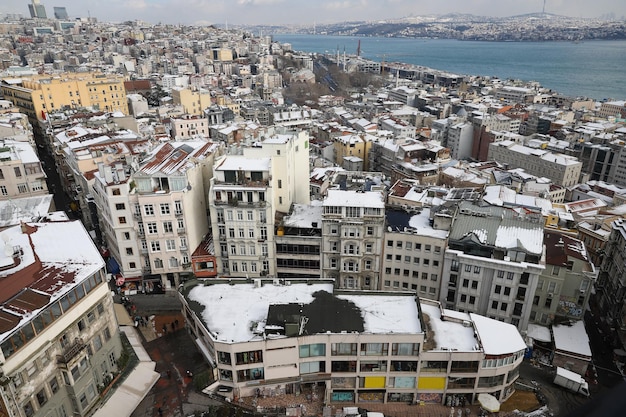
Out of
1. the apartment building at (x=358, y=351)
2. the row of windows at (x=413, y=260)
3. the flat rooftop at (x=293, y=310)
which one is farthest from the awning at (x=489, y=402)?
the row of windows at (x=413, y=260)

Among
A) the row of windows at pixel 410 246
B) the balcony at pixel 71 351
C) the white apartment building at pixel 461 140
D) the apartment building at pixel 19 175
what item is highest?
the apartment building at pixel 19 175

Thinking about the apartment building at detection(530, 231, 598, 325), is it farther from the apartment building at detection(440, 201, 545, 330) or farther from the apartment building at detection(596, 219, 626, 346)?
the apartment building at detection(596, 219, 626, 346)

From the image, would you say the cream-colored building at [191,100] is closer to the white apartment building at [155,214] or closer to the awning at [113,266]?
the awning at [113,266]

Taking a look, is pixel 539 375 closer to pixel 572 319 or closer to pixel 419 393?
pixel 572 319

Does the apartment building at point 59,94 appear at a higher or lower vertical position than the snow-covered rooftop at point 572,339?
higher

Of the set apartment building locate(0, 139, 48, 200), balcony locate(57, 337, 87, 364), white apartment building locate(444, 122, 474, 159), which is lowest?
white apartment building locate(444, 122, 474, 159)

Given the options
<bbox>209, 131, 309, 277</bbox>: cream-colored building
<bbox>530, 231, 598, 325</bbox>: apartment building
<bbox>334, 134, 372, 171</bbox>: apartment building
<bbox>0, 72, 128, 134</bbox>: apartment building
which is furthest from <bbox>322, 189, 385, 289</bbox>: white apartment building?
<bbox>0, 72, 128, 134</bbox>: apartment building
